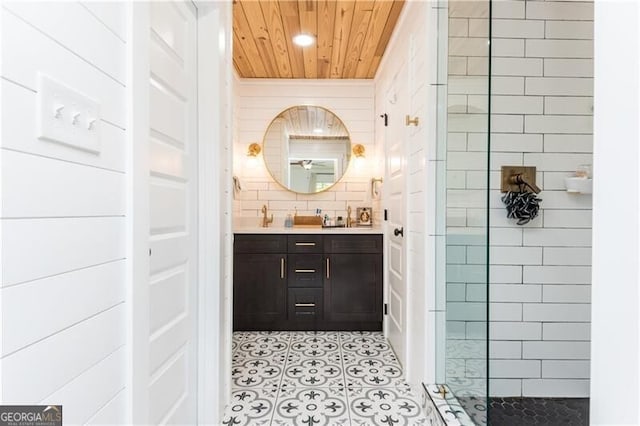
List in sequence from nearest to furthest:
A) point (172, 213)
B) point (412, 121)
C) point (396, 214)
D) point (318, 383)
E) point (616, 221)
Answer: point (616, 221) → point (172, 213) → point (412, 121) → point (318, 383) → point (396, 214)

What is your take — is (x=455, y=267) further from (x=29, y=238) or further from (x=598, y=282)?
(x=29, y=238)

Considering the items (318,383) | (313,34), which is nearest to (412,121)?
(313,34)

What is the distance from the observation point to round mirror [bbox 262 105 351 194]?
363 centimetres

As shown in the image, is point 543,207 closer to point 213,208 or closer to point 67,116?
point 213,208

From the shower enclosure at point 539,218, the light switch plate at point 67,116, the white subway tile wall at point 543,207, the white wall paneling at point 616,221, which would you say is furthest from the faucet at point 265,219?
the white wall paneling at point 616,221

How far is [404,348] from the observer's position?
2297 millimetres

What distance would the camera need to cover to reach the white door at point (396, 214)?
2373 mm

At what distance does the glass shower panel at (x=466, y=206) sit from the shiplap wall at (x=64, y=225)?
1.33 m

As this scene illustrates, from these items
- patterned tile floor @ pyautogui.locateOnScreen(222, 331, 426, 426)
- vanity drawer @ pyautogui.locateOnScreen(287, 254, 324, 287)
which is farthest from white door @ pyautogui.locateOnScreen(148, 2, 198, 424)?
vanity drawer @ pyautogui.locateOnScreen(287, 254, 324, 287)

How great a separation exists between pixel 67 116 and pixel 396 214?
218 cm

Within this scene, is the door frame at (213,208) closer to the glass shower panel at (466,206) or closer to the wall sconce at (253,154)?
the glass shower panel at (466,206)

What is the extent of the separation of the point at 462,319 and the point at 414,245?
570 millimetres

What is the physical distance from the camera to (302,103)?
364 centimetres

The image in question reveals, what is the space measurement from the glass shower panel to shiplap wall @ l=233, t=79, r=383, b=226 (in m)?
1.89
